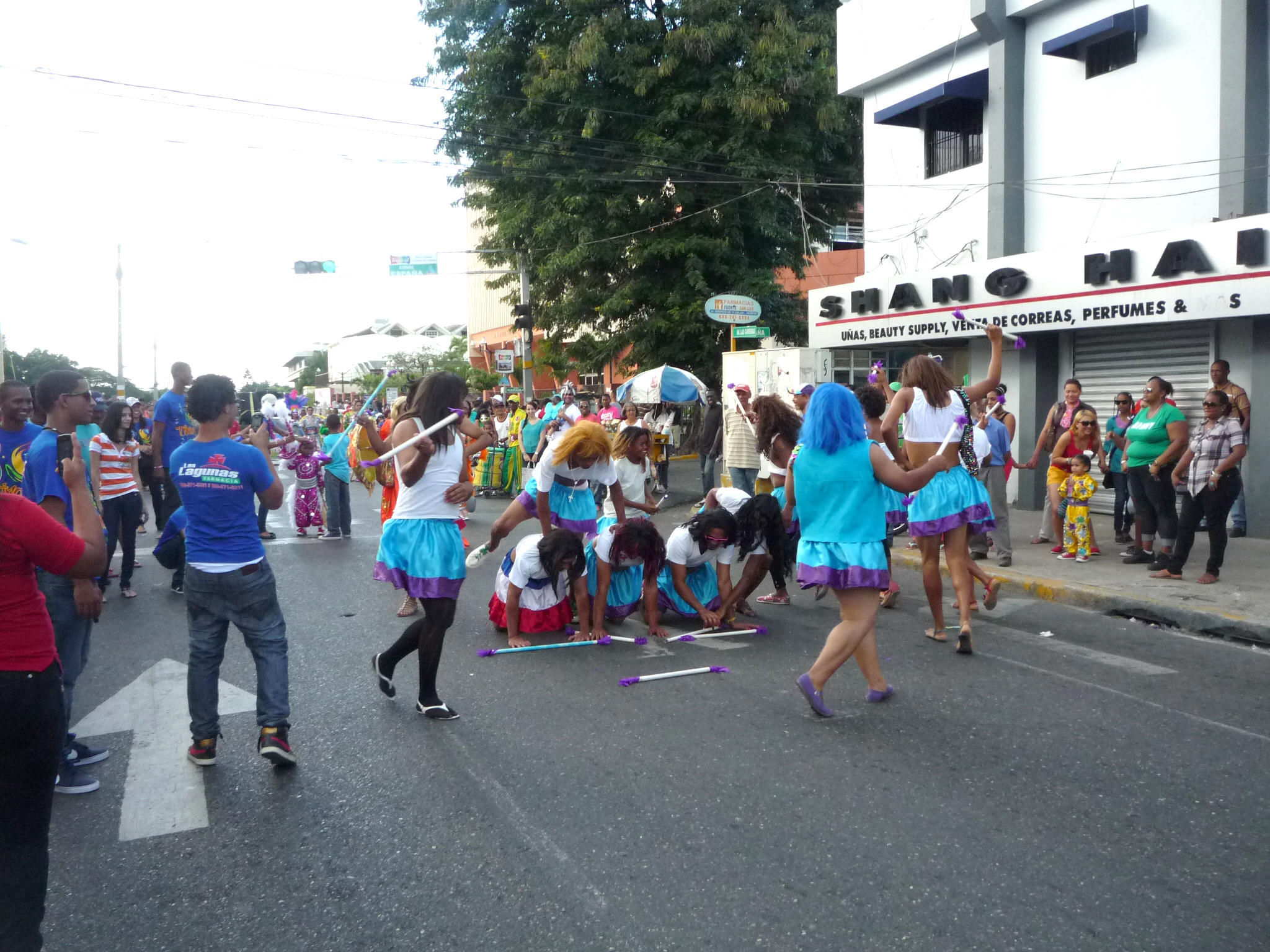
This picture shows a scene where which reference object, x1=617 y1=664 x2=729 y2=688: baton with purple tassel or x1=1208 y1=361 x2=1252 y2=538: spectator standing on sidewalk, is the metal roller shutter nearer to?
x1=1208 y1=361 x2=1252 y2=538: spectator standing on sidewalk

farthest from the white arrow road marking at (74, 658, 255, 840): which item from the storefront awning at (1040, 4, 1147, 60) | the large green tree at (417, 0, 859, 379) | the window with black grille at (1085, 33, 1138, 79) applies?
the large green tree at (417, 0, 859, 379)

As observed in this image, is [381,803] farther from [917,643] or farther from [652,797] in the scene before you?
[917,643]

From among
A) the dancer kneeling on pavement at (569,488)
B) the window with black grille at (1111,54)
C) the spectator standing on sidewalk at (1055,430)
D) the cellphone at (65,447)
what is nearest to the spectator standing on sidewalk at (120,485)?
the dancer kneeling on pavement at (569,488)

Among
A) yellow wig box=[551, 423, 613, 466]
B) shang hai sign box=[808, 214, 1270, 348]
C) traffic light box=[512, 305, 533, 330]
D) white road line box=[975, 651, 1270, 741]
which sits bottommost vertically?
white road line box=[975, 651, 1270, 741]

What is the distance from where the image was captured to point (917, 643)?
22.0 feet

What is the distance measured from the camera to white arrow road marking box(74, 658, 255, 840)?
4.12 metres

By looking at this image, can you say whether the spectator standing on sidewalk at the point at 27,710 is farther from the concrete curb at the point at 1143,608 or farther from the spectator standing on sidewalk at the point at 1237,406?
the spectator standing on sidewalk at the point at 1237,406

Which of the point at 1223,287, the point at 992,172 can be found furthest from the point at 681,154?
the point at 1223,287

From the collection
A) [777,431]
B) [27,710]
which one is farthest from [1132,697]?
[27,710]

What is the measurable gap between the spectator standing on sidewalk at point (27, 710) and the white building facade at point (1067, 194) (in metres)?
10.9

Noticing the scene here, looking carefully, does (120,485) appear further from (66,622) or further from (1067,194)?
(1067,194)

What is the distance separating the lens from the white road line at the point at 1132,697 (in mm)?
4914

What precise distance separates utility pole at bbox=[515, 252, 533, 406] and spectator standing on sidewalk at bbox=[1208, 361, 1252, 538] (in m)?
15.0

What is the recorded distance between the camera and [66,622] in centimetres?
446
